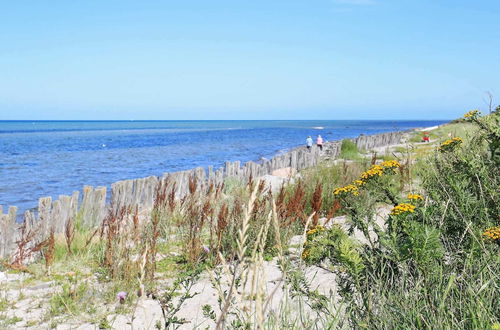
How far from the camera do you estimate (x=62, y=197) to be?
21.5 ft

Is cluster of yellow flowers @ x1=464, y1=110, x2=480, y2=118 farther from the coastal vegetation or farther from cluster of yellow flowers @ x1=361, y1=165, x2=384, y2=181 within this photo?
cluster of yellow flowers @ x1=361, y1=165, x2=384, y2=181

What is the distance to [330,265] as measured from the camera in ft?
15.9

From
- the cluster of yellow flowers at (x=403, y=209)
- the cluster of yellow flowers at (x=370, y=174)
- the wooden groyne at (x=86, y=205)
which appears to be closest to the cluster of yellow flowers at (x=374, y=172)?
the cluster of yellow flowers at (x=370, y=174)

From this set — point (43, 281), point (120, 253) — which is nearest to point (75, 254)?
point (43, 281)

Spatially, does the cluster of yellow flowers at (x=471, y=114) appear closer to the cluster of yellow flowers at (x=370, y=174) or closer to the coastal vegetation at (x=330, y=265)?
the coastal vegetation at (x=330, y=265)

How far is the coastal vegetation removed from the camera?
212cm

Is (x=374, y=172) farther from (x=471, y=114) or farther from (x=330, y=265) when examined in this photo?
(x=330, y=265)

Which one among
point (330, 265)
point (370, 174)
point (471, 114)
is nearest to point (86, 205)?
point (330, 265)

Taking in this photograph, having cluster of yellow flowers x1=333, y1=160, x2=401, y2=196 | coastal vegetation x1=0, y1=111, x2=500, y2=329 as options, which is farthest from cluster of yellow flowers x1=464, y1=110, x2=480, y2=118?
cluster of yellow flowers x1=333, y1=160, x2=401, y2=196

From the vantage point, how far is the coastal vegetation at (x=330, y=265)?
2.12m

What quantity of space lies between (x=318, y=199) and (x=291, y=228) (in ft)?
1.75

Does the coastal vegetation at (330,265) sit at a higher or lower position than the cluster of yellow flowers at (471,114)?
lower

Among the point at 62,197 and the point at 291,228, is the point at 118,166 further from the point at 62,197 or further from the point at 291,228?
the point at 291,228

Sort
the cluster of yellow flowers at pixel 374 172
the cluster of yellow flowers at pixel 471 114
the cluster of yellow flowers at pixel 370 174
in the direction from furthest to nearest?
the cluster of yellow flowers at pixel 471 114 < the cluster of yellow flowers at pixel 374 172 < the cluster of yellow flowers at pixel 370 174
